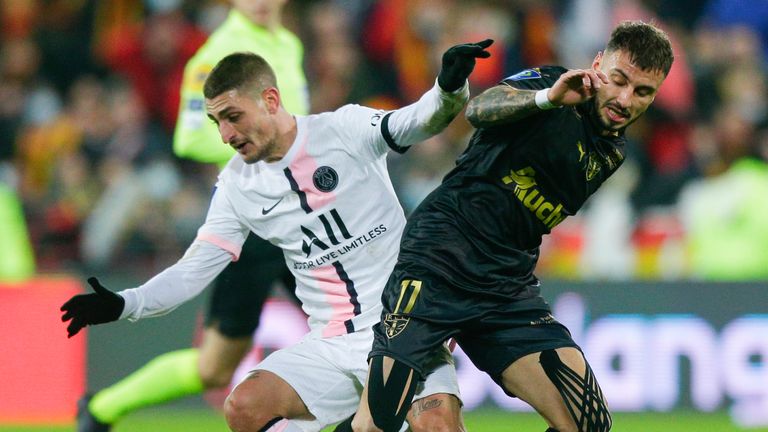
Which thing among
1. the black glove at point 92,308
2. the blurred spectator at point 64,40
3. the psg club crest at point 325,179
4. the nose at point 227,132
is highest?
the blurred spectator at point 64,40

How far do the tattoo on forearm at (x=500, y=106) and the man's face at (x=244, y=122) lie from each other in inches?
34.0

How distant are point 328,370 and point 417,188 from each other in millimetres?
5030

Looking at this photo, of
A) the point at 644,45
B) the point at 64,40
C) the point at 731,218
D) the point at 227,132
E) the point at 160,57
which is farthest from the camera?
the point at 64,40

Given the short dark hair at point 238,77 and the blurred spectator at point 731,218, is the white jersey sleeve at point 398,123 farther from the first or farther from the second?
the blurred spectator at point 731,218

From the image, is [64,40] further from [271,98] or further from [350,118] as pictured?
[350,118]

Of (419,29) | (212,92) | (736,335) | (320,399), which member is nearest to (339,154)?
(212,92)

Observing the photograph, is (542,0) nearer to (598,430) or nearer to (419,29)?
(419,29)

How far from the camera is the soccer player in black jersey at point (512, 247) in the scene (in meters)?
4.62

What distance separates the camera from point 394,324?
468 centimetres

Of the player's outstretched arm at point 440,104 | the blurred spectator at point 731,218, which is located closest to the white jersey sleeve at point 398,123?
the player's outstretched arm at point 440,104

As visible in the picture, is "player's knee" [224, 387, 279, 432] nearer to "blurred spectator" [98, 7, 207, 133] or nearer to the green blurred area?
the green blurred area

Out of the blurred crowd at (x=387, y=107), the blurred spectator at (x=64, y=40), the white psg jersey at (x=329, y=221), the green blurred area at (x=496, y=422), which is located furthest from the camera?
the blurred spectator at (x=64, y=40)

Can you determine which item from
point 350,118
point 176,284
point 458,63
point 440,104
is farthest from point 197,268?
point 458,63

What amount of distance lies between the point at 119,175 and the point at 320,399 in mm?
5875
